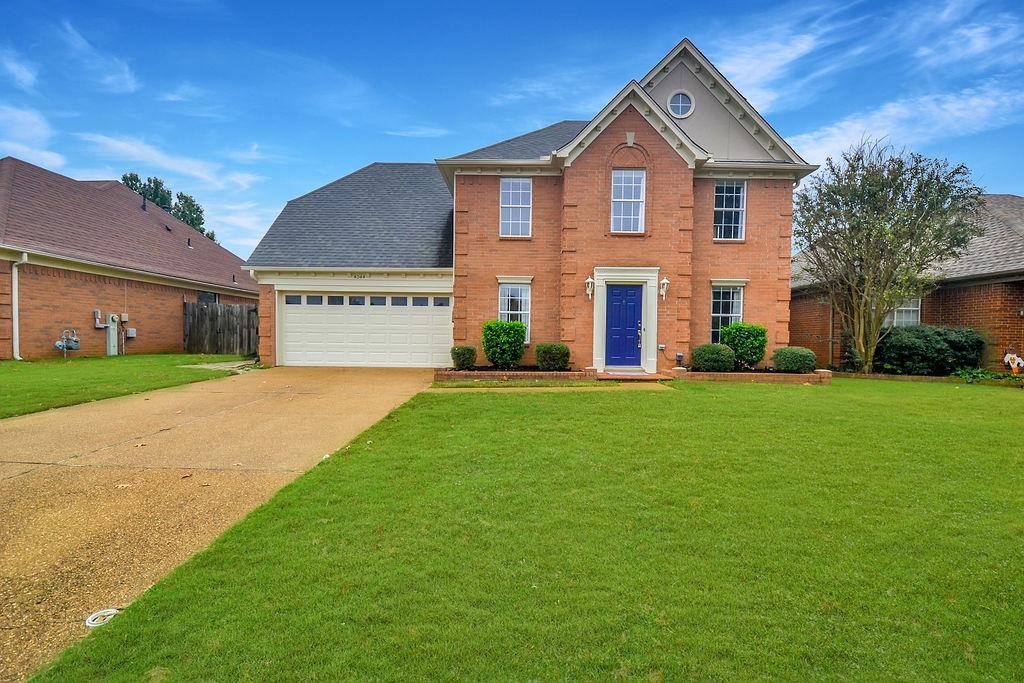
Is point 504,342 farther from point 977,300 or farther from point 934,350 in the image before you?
point 977,300

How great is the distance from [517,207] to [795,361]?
865 centimetres

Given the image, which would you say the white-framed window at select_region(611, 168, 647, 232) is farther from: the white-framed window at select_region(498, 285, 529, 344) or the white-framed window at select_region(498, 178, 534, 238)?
the white-framed window at select_region(498, 285, 529, 344)

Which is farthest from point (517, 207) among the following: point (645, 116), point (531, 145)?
point (645, 116)

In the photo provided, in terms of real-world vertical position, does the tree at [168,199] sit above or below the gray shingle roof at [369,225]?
above

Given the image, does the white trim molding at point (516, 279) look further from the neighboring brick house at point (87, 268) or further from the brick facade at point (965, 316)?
the neighboring brick house at point (87, 268)

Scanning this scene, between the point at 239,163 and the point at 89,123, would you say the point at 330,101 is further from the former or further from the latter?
the point at 89,123

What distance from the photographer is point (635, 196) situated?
519 inches

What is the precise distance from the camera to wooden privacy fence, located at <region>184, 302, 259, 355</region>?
2009 cm

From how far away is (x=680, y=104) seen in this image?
14.6 meters

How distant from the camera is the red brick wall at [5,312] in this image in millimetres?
14367

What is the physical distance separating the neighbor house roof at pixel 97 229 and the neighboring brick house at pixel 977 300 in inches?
1000

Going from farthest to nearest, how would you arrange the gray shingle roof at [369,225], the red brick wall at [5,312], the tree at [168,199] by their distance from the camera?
the tree at [168,199]
the gray shingle roof at [369,225]
the red brick wall at [5,312]

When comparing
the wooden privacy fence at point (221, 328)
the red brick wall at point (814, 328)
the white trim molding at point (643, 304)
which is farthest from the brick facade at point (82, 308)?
the red brick wall at point (814, 328)

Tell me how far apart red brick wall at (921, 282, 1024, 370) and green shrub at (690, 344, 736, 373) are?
8.30 meters
